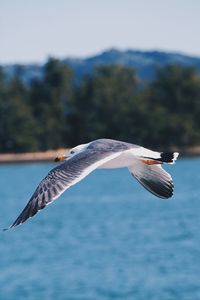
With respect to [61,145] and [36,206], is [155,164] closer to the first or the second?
[36,206]

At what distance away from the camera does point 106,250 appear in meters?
23.0

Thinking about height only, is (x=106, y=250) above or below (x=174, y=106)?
above

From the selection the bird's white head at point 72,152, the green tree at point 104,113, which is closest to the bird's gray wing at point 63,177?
the bird's white head at point 72,152

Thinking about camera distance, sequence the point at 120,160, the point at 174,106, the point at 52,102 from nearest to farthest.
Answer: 1. the point at 120,160
2. the point at 52,102
3. the point at 174,106

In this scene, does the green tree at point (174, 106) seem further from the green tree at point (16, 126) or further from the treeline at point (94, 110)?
the green tree at point (16, 126)

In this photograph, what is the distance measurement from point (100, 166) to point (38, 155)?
55.0 metres

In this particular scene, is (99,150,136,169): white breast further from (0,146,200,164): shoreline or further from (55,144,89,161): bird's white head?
(0,146,200,164): shoreline

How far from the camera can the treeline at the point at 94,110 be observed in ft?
187

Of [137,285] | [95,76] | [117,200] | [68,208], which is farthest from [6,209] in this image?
[95,76]

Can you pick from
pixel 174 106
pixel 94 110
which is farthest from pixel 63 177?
pixel 174 106

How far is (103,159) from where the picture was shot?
237 inches

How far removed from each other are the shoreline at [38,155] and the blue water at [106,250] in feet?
64.0

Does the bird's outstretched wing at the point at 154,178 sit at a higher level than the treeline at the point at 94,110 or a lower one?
higher

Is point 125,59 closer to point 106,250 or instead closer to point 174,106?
point 174,106
